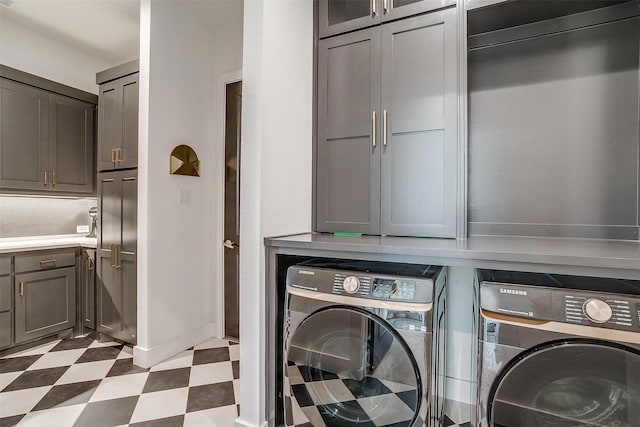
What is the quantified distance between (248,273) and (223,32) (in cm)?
236

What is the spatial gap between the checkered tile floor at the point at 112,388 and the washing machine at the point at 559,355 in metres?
1.36

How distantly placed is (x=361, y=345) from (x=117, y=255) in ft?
7.15

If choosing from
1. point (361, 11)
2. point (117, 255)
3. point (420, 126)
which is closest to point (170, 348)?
point (117, 255)

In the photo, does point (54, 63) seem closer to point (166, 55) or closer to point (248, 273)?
point (166, 55)

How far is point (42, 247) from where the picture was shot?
8.09ft

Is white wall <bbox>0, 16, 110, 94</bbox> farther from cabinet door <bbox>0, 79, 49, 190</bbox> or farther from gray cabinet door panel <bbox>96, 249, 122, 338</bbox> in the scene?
gray cabinet door panel <bbox>96, 249, 122, 338</bbox>

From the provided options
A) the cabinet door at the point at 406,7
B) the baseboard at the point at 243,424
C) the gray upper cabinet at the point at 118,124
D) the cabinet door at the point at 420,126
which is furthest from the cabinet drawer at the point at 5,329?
the cabinet door at the point at 406,7

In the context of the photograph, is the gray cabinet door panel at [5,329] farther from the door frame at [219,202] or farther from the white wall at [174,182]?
the door frame at [219,202]

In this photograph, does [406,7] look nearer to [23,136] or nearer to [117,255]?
[117,255]

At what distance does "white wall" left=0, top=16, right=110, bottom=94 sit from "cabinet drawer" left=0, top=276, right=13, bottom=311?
186cm

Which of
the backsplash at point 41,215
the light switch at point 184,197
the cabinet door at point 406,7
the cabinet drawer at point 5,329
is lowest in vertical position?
the cabinet drawer at point 5,329

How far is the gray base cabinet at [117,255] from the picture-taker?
7.70 ft

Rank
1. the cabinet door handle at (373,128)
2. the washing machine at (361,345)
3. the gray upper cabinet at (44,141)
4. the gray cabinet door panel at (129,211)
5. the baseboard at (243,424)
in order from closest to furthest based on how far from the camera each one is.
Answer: the washing machine at (361,345), the baseboard at (243,424), the cabinet door handle at (373,128), the gray cabinet door panel at (129,211), the gray upper cabinet at (44,141)

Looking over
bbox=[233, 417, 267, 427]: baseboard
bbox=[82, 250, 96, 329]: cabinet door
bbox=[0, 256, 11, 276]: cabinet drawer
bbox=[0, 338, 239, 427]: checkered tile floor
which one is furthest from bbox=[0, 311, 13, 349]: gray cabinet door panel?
bbox=[233, 417, 267, 427]: baseboard
